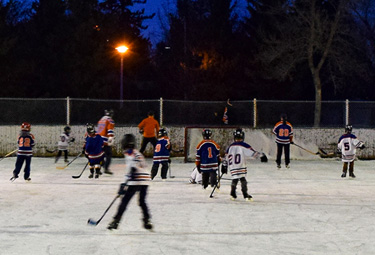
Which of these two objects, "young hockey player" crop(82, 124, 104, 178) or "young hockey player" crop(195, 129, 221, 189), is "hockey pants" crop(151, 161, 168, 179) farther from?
"young hockey player" crop(195, 129, 221, 189)

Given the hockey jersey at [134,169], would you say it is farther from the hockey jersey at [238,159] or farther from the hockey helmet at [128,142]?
the hockey jersey at [238,159]

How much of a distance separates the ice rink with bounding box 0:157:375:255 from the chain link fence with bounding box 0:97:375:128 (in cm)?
611

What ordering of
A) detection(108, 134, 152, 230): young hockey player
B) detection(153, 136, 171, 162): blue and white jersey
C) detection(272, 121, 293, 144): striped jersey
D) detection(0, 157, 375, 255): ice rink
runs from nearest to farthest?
detection(0, 157, 375, 255): ice rink → detection(108, 134, 152, 230): young hockey player → detection(153, 136, 171, 162): blue and white jersey → detection(272, 121, 293, 144): striped jersey

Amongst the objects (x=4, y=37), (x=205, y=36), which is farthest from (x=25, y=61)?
(x=205, y=36)

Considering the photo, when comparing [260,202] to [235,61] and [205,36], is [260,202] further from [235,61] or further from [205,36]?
[205,36]

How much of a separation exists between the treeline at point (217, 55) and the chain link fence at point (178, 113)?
3216 millimetres

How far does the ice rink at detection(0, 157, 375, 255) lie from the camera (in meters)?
6.07

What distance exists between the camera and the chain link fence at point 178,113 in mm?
18391

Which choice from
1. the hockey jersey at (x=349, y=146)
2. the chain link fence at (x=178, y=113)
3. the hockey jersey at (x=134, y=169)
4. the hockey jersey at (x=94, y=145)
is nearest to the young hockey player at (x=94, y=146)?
the hockey jersey at (x=94, y=145)

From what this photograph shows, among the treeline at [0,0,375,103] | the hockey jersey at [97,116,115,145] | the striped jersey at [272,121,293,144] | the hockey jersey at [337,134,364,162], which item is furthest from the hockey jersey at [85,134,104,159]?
the treeline at [0,0,375,103]

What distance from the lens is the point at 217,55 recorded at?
3712 cm

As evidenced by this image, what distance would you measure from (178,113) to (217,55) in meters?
15.4

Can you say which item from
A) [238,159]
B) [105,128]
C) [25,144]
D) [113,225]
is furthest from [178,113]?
[113,225]

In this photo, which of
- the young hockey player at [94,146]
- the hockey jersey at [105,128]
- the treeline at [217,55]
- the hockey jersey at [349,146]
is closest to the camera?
the young hockey player at [94,146]
